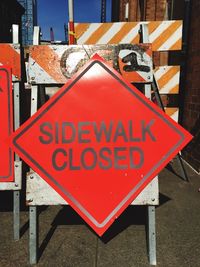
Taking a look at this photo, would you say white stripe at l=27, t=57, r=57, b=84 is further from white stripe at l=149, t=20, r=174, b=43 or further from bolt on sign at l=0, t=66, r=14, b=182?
white stripe at l=149, t=20, r=174, b=43

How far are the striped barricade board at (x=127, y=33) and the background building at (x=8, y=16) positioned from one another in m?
23.4

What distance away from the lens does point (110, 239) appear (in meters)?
3.07

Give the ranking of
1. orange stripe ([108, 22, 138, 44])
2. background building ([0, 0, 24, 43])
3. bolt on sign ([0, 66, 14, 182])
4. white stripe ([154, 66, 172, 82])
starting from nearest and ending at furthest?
Answer: bolt on sign ([0, 66, 14, 182])
orange stripe ([108, 22, 138, 44])
white stripe ([154, 66, 172, 82])
background building ([0, 0, 24, 43])

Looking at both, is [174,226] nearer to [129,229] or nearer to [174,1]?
[129,229]

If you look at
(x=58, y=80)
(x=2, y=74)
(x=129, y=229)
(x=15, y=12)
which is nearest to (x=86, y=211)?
(x=129, y=229)

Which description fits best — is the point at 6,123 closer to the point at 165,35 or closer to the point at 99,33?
the point at 99,33

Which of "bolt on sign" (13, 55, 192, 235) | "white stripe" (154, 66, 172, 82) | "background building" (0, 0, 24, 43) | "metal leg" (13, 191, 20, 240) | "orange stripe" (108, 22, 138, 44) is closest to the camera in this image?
"bolt on sign" (13, 55, 192, 235)

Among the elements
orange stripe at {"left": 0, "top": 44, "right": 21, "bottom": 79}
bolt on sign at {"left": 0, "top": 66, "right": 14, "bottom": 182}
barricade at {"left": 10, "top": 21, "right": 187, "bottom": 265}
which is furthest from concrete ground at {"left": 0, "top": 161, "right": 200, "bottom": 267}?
orange stripe at {"left": 0, "top": 44, "right": 21, "bottom": 79}

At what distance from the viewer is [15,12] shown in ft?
116

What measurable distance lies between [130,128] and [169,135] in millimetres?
336

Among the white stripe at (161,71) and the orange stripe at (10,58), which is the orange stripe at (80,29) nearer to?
the white stripe at (161,71)

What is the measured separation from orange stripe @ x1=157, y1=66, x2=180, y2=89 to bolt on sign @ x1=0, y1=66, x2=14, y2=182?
344 centimetres

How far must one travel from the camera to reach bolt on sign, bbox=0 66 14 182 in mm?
2848

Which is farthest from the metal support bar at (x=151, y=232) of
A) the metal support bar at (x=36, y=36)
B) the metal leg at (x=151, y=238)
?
the metal support bar at (x=36, y=36)
